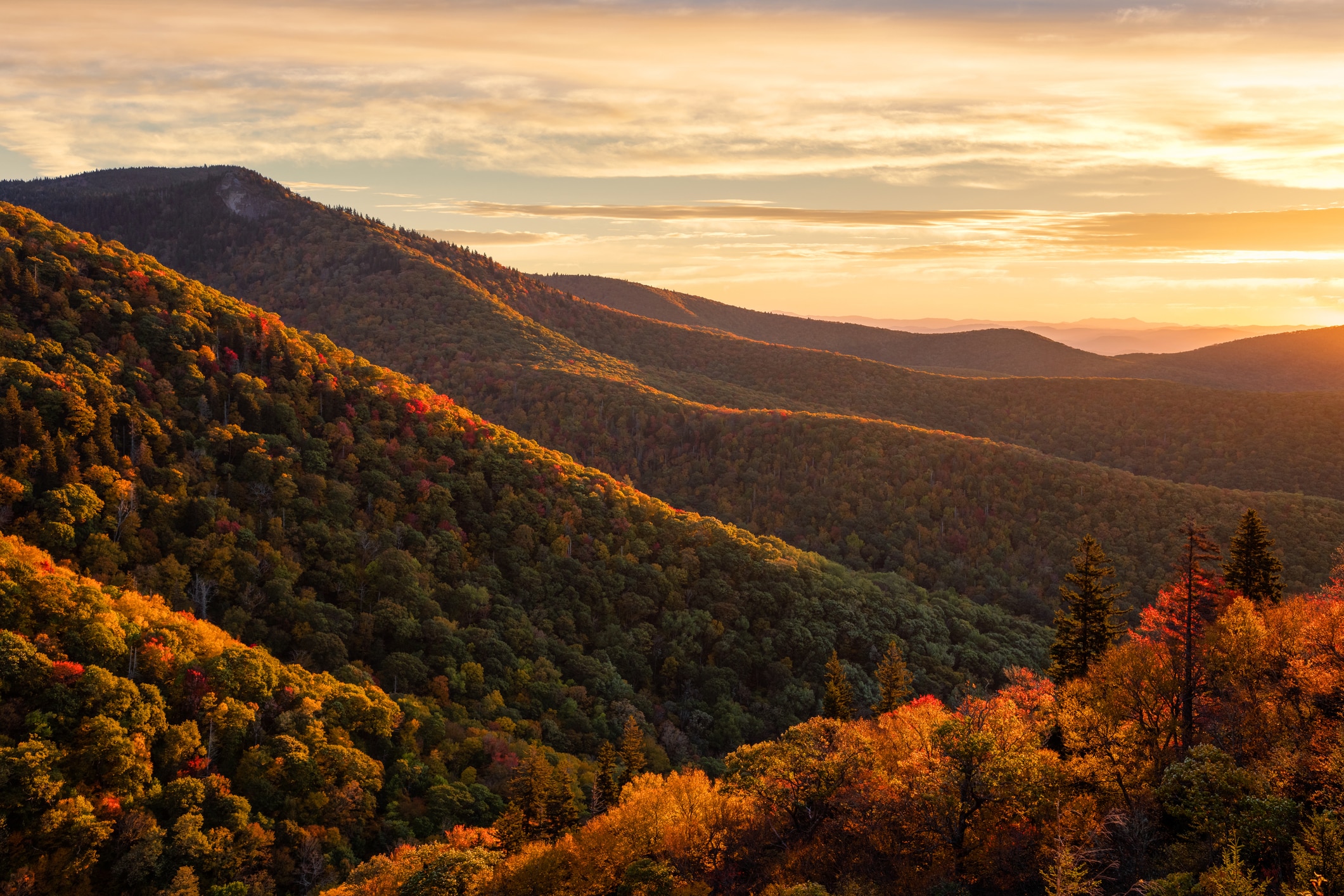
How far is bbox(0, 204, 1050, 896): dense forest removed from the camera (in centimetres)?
4825

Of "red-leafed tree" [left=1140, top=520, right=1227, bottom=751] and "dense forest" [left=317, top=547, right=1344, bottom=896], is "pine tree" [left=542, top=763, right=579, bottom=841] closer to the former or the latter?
"dense forest" [left=317, top=547, right=1344, bottom=896]

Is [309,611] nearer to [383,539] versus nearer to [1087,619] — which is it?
[383,539]

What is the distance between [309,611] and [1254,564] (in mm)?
77292

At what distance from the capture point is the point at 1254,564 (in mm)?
55781

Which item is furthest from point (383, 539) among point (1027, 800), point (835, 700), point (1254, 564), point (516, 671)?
point (1254, 564)

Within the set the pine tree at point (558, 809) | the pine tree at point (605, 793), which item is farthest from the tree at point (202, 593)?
the pine tree at point (605, 793)

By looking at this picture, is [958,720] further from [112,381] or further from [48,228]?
[48,228]

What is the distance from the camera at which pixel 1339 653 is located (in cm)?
3881

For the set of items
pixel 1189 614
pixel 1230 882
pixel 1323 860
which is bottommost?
pixel 1230 882

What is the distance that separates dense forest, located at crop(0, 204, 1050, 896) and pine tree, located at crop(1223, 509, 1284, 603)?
33.7 metres

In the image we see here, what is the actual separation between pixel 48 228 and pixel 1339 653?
12734 centimetres

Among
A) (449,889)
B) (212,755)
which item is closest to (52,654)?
(212,755)

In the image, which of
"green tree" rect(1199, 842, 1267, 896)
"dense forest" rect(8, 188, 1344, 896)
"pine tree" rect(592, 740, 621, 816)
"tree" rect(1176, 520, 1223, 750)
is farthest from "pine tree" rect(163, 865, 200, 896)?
"tree" rect(1176, 520, 1223, 750)

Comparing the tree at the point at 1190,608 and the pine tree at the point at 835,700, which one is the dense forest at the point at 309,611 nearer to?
the pine tree at the point at 835,700
